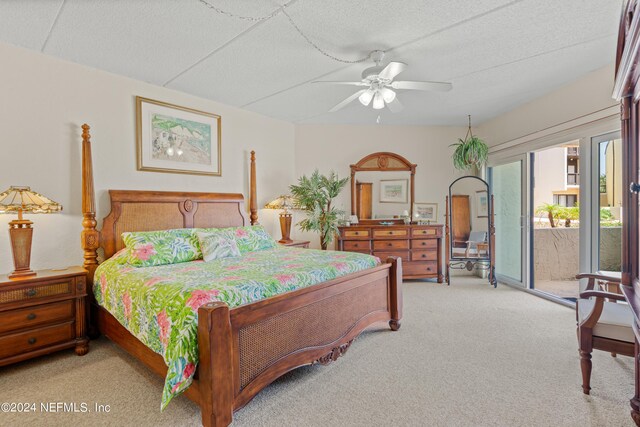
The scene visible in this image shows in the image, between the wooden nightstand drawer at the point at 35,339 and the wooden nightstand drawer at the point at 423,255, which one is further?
the wooden nightstand drawer at the point at 423,255

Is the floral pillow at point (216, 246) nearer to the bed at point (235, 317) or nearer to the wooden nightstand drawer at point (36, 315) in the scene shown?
the bed at point (235, 317)

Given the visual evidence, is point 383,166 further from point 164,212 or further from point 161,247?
point 161,247

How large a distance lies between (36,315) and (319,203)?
3.50m

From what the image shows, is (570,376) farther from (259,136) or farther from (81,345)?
(259,136)

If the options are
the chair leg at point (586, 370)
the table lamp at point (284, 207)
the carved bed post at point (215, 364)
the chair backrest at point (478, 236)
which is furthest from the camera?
the chair backrest at point (478, 236)

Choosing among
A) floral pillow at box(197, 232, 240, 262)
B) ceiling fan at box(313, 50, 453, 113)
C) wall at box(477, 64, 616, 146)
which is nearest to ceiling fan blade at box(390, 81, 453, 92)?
A: ceiling fan at box(313, 50, 453, 113)

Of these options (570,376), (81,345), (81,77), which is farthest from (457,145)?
(81,345)

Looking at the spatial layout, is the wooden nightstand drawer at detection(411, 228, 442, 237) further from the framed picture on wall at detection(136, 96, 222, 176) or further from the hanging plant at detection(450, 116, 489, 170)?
the framed picture on wall at detection(136, 96, 222, 176)

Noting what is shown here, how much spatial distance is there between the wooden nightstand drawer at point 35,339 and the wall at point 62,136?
2.30 ft

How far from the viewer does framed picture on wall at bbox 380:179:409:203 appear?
561cm

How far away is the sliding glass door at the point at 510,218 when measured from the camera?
472 centimetres

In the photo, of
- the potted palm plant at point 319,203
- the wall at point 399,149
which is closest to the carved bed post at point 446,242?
the wall at point 399,149

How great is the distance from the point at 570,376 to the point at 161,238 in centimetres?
361

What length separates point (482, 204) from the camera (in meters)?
5.29
